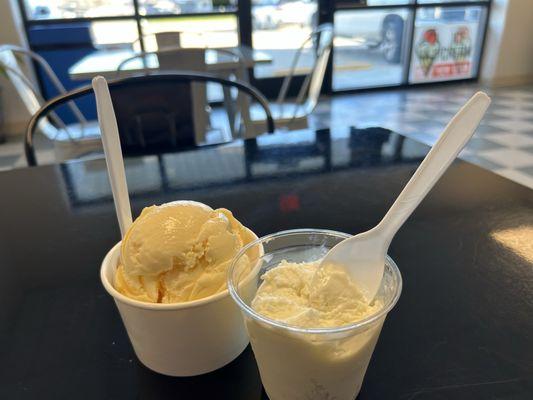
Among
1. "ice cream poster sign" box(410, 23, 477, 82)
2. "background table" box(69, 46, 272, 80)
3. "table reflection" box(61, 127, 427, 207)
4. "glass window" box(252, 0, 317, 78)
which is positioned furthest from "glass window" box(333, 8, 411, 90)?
"table reflection" box(61, 127, 427, 207)

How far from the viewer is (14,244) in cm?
59

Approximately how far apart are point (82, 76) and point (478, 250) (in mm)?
1662

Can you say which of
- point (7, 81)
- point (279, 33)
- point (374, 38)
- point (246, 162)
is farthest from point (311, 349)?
point (374, 38)

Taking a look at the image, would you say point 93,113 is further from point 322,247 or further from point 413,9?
point 322,247

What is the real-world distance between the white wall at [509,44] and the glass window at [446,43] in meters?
0.10

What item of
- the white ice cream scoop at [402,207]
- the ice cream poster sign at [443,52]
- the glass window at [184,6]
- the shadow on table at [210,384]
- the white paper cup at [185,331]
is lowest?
the ice cream poster sign at [443,52]

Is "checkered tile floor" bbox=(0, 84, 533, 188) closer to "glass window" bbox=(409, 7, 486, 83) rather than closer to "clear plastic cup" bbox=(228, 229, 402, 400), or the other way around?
"glass window" bbox=(409, 7, 486, 83)

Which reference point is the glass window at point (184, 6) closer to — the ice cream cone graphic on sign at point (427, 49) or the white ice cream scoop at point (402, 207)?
the ice cream cone graphic on sign at point (427, 49)

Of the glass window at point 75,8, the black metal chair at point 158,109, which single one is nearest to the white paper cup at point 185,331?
the black metal chair at point 158,109

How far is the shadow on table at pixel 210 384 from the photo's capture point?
0.36 metres

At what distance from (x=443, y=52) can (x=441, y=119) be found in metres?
1.17

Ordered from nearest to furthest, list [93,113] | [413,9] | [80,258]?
[80,258]
[93,113]
[413,9]

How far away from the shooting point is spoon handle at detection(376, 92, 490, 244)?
333mm

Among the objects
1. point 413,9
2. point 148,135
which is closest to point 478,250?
point 148,135
